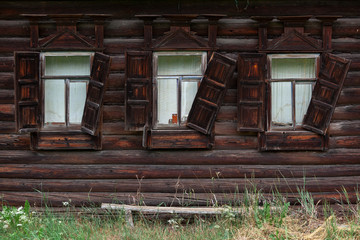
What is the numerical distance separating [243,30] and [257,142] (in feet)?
5.66

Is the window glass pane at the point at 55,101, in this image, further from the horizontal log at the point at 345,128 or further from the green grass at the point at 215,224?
the horizontal log at the point at 345,128

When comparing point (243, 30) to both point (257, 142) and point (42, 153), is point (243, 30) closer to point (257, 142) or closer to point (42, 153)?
point (257, 142)

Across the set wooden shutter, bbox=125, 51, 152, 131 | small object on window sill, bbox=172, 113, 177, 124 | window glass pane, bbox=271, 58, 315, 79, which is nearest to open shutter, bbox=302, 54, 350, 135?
window glass pane, bbox=271, 58, 315, 79

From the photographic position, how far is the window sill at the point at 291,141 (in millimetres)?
5754

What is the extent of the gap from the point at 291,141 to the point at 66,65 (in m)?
3.64

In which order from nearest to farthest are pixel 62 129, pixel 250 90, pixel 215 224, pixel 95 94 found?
pixel 215 224, pixel 95 94, pixel 250 90, pixel 62 129

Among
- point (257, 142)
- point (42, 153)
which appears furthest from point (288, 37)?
point (42, 153)

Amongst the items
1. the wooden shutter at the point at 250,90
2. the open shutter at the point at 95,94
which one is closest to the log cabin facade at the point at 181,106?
the wooden shutter at the point at 250,90

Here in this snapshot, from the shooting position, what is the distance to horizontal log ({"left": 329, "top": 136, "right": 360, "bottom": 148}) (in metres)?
5.87

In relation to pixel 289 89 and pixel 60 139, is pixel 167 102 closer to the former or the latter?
pixel 60 139

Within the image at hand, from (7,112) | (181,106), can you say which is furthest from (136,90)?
(7,112)

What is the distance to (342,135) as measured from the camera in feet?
19.3

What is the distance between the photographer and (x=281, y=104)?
593 cm

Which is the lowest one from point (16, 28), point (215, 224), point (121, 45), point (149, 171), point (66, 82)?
point (215, 224)
